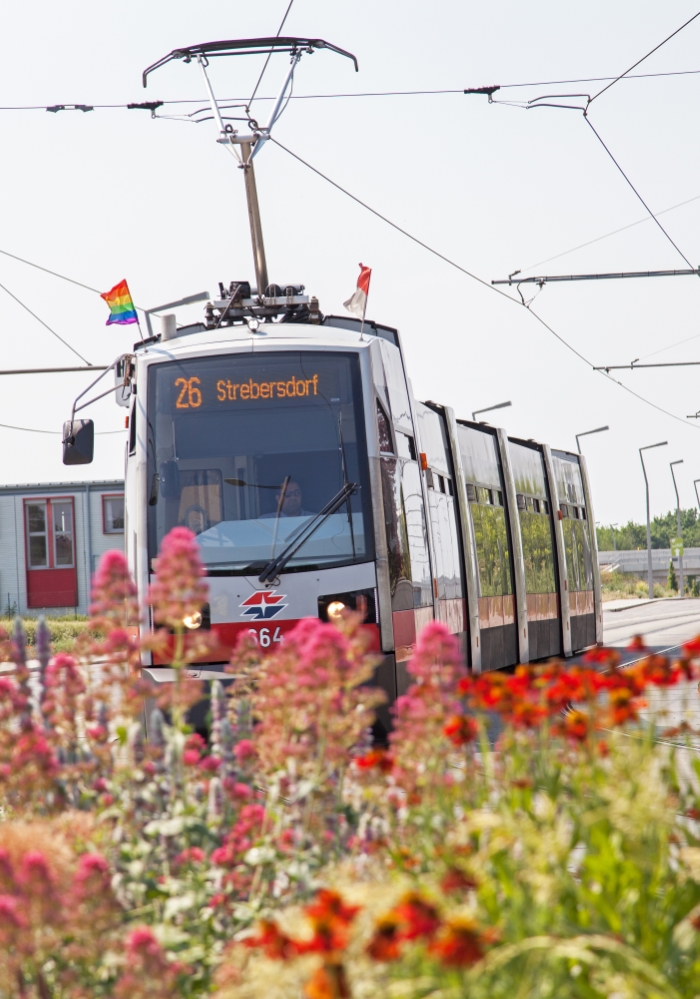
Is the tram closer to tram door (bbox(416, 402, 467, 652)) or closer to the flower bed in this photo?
tram door (bbox(416, 402, 467, 652))

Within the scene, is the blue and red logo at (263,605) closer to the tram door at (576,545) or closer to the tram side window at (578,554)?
the tram door at (576,545)

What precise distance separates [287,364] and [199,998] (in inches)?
287

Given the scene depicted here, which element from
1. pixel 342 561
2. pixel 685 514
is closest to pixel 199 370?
pixel 342 561

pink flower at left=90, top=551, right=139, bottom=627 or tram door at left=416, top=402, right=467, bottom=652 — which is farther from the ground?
tram door at left=416, top=402, right=467, bottom=652

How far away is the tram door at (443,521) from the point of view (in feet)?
43.9

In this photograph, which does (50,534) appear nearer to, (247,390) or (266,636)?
(247,390)

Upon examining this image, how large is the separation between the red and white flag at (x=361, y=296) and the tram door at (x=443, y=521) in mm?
1914

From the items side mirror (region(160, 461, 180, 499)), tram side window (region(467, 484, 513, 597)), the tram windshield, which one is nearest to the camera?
the tram windshield

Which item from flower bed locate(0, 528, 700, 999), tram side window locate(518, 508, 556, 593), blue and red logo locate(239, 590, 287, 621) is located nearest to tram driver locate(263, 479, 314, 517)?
blue and red logo locate(239, 590, 287, 621)

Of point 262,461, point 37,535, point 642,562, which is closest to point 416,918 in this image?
point 262,461

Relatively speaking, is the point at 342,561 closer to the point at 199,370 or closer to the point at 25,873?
the point at 199,370

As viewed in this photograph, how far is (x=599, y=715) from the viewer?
310cm

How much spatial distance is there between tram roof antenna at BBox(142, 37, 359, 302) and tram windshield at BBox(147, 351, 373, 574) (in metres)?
2.58

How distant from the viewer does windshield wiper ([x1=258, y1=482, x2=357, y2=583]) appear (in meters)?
9.62
